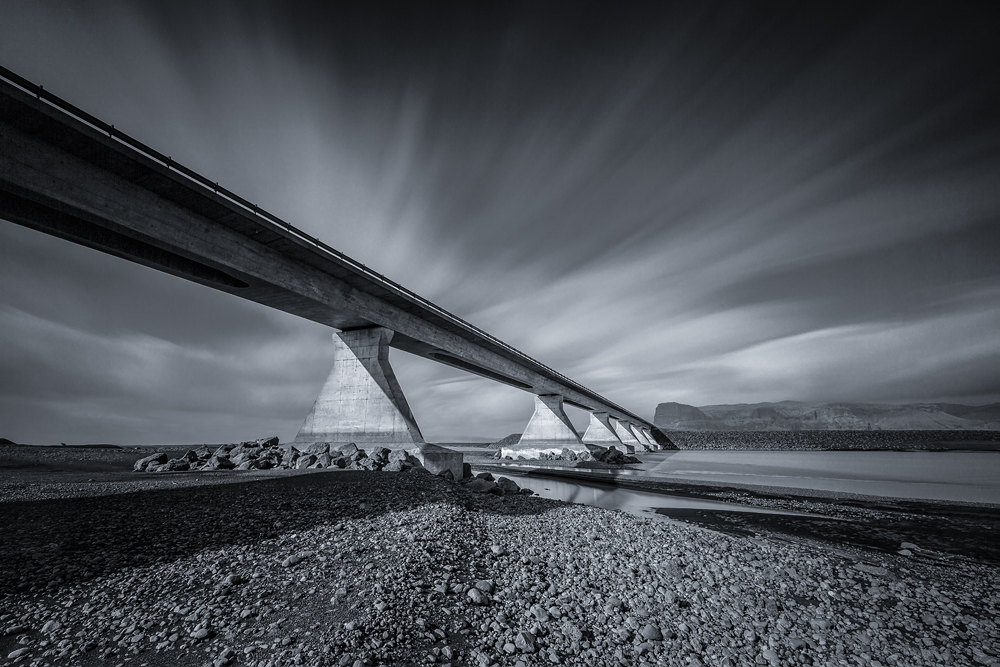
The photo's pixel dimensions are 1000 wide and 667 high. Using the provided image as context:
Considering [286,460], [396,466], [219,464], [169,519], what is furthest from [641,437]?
[169,519]

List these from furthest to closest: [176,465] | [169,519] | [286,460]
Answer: [286,460], [176,465], [169,519]

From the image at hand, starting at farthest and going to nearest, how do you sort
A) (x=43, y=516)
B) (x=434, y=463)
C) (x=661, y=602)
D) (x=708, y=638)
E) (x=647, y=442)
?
(x=647, y=442) < (x=434, y=463) < (x=43, y=516) < (x=661, y=602) < (x=708, y=638)

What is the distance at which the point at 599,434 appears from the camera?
75.8 metres

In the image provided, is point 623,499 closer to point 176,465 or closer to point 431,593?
point 431,593

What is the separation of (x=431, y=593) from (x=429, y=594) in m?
0.05

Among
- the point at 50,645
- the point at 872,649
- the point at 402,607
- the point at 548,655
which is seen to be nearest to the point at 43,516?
the point at 50,645

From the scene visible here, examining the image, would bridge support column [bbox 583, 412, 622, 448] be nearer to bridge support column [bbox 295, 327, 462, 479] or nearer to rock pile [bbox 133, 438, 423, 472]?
bridge support column [bbox 295, 327, 462, 479]

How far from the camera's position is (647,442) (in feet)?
313

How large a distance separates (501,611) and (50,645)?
5089 mm

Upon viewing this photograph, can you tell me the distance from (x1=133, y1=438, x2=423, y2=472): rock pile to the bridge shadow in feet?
15.0

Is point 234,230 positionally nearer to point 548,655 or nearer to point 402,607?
point 402,607

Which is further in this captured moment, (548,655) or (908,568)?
(908,568)

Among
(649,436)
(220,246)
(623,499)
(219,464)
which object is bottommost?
(623,499)

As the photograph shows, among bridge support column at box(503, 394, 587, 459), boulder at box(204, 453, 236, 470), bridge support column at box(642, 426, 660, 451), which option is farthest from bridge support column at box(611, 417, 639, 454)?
boulder at box(204, 453, 236, 470)
